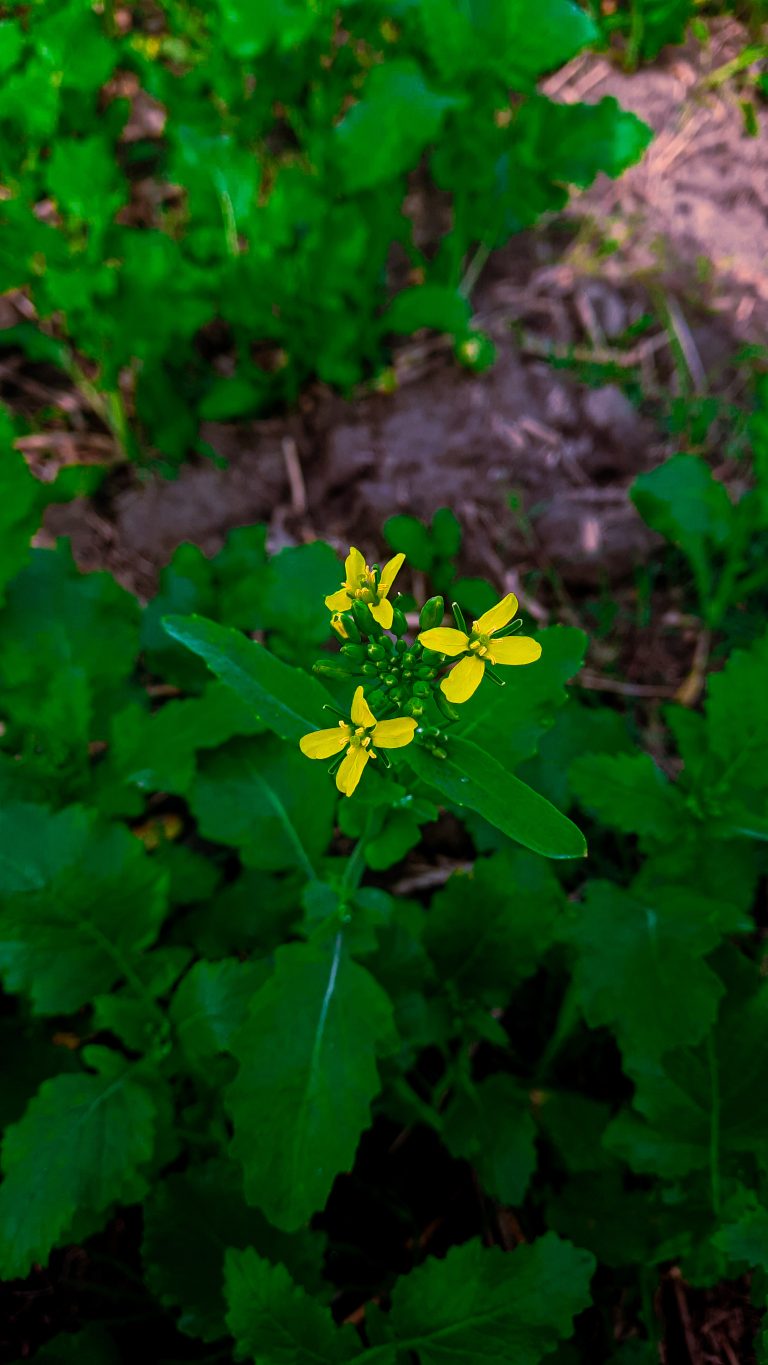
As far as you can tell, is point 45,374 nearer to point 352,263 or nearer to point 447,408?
point 352,263

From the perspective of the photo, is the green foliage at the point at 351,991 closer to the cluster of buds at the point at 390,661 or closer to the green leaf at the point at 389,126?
the cluster of buds at the point at 390,661

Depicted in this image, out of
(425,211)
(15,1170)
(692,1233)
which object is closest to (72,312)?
(425,211)

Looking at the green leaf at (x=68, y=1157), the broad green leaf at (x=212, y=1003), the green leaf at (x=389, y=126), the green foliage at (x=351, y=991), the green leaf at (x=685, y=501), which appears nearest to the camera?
the green foliage at (x=351, y=991)

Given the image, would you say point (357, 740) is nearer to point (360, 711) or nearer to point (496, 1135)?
point (360, 711)

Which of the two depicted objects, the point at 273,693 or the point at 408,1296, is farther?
the point at 408,1296

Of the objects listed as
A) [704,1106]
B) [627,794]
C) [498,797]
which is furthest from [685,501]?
[498,797]

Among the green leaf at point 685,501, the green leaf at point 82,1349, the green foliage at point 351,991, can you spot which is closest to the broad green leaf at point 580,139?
the green leaf at point 685,501
